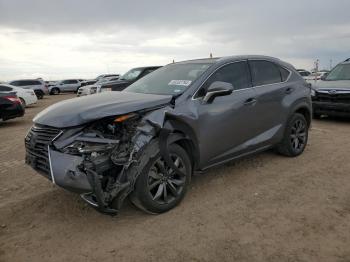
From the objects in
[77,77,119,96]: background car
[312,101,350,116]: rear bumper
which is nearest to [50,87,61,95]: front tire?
A: [77,77,119,96]: background car

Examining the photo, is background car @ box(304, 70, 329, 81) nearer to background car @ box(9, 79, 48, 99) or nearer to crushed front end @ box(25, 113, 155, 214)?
crushed front end @ box(25, 113, 155, 214)

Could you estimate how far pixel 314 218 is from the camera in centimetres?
388

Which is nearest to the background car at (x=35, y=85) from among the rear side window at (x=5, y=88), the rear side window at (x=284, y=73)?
the rear side window at (x=5, y=88)

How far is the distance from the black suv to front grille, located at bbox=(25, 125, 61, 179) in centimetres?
795

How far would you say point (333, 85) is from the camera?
9766 mm

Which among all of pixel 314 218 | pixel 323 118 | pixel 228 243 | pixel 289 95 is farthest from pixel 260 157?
pixel 323 118

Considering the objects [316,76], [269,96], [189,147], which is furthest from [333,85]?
[316,76]

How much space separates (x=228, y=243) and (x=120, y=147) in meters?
1.44

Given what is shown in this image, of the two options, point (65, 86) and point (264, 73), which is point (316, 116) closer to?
point (264, 73)

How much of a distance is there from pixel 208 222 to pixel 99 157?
1374 millimetres

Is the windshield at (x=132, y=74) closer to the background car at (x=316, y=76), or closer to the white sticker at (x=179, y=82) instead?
the background car at (x=316, y=76)

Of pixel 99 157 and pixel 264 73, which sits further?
pixel 264 73

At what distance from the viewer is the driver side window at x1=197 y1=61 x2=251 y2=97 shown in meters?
4.70

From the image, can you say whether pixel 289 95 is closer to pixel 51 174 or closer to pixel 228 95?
pixel 228 95
